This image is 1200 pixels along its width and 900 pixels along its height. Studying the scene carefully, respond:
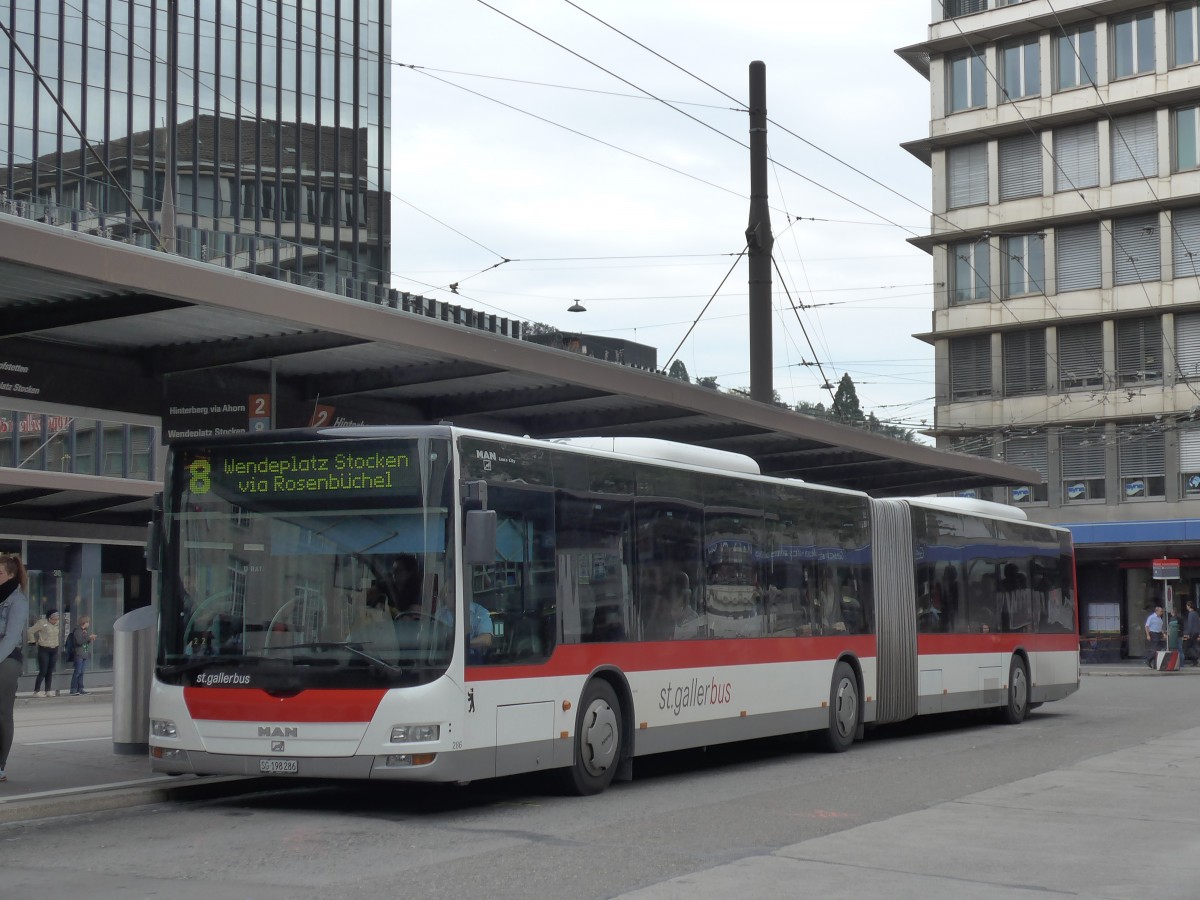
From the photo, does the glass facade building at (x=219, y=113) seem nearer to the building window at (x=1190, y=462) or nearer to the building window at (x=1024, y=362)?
the building window at (x=1024, y=362)

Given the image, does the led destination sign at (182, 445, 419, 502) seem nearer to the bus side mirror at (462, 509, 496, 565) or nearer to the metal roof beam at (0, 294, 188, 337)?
the bus side mirror at (462, 509, 496, 565)

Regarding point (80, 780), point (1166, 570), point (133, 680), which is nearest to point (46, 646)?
point (133, 680)

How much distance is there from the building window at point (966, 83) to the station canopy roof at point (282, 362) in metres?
36.0

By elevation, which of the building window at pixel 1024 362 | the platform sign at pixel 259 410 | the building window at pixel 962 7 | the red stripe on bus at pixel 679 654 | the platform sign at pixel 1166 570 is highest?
the building window at pixel 962 7

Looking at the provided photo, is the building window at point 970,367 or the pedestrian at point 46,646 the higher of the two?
the building window at point 970,367

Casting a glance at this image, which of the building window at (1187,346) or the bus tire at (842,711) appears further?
the building window at (1187,346)

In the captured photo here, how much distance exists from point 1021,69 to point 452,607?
153 ft

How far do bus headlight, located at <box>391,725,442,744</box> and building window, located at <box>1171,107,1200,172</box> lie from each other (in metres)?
44.7

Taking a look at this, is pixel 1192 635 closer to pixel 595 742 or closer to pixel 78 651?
pixel 78 651

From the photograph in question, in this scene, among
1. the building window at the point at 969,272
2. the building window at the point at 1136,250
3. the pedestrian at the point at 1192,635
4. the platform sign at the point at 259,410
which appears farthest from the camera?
the building window at the point at 969,272

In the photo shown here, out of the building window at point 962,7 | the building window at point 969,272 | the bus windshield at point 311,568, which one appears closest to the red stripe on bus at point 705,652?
the bus windshield at point 311,568

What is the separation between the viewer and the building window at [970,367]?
2136 inches

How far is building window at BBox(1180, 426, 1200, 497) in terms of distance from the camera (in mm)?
49562

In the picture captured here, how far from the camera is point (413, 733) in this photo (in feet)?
35.0
